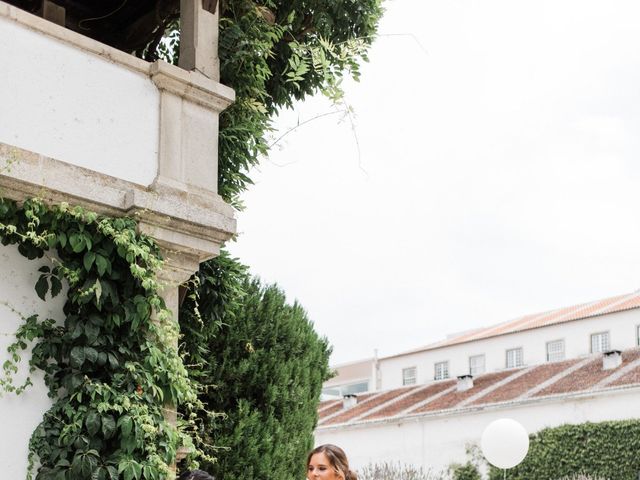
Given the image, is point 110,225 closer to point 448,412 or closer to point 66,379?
point 66,379

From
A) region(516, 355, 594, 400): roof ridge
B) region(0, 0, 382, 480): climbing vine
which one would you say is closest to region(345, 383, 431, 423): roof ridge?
region(516, 355, 594, 400): roof ridge

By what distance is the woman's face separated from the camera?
18.4 feet

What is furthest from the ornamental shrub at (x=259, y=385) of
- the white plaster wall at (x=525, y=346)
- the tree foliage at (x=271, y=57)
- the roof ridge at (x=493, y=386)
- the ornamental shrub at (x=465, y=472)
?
the white plaster wall at (x=525, y=346)

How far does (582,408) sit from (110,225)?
84.9 feet

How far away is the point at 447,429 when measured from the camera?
Result: 34.8 m

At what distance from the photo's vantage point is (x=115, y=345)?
23.1 feet

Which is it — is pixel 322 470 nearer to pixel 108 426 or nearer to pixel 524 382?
pixel 108 426

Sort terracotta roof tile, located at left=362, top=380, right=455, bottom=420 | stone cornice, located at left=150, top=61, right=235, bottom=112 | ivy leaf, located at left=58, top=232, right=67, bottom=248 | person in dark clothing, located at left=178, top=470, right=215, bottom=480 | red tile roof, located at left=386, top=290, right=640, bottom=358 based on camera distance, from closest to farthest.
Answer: person in dark clothing, located at left=178, top=470, right=215, bottom=480 → ivy leaf, located at left=58, top=232, right=67, bottom=248 → stone cornice, located at left=150, top=61, right=235, bottom=112 → terracotta roof tile, located at left=362, top=380, right=455, bottom=420 → red tile roof, located at left=386, top=290, right=640, bottom=358

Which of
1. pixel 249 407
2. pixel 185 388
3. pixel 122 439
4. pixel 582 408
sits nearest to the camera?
pixel 122 439

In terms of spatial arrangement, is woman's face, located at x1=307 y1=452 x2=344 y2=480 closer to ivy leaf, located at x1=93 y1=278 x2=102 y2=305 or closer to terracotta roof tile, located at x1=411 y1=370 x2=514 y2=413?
ivy leaf, located at x1=93 y1=278 x2=102 y2=305

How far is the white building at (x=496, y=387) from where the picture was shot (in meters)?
31.5

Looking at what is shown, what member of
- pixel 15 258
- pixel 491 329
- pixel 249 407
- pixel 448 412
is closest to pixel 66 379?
pixel 15 258

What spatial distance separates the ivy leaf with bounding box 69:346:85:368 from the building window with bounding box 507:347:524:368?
128ft

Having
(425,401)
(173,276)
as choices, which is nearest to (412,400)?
(425,401)
